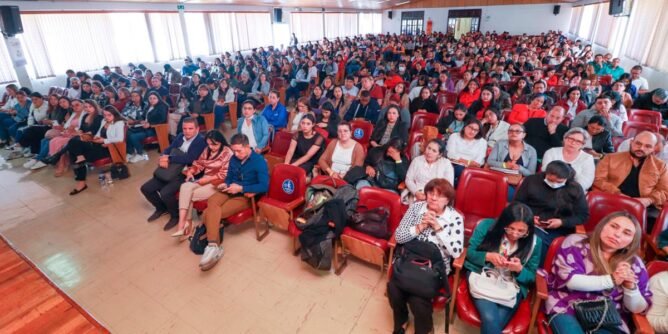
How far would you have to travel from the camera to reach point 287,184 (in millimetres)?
3244

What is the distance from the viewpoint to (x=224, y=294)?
2.75 meters

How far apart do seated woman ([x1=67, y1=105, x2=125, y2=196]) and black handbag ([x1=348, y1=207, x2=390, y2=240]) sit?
4.06m

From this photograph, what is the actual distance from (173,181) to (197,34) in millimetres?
10791

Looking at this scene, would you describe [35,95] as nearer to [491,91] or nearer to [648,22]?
[491,91]

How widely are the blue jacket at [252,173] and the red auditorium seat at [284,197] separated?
118 mm

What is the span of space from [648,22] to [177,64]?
1412cm

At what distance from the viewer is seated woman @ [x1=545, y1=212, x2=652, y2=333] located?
5.70 ft

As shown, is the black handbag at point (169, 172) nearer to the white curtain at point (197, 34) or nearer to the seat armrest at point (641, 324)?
the seat armrest at point (641, 324)

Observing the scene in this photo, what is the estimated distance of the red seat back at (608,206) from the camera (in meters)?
2.38

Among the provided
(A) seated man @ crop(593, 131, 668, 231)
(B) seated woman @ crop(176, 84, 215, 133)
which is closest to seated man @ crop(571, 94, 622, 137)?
(A) seated man @ crop(593, 131, 668, 231)

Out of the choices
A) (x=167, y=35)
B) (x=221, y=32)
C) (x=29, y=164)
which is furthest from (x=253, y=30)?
(x=29, y=164)

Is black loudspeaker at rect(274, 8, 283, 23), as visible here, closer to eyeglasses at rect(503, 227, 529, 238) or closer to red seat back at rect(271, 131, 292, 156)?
red seat back at rect(271, 131, 292, 156)

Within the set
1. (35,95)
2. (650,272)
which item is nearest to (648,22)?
(650,272)

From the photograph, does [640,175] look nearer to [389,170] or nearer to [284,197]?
[389,170]
